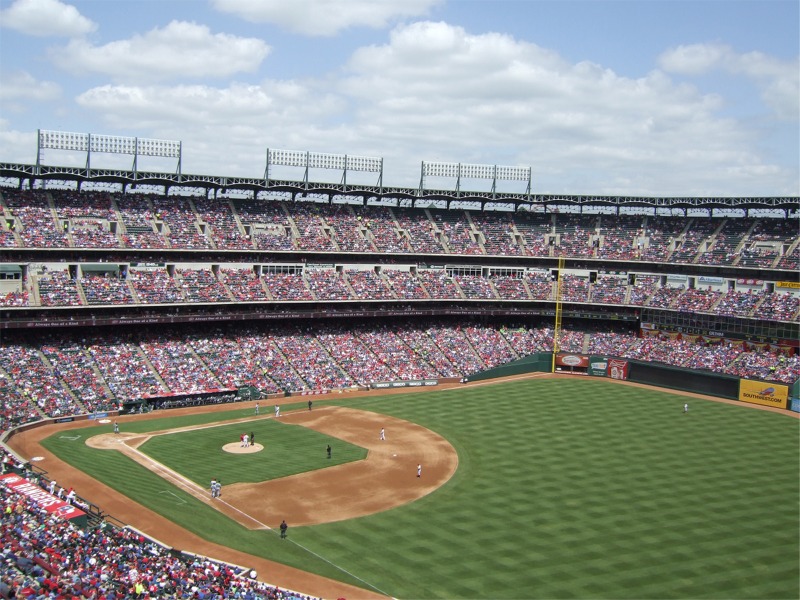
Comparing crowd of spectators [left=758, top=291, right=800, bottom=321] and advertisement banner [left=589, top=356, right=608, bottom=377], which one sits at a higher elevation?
crowd of spectators [left=758, top=291, right=800, bottom=321]

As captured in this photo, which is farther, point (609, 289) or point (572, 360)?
point (609, 289)

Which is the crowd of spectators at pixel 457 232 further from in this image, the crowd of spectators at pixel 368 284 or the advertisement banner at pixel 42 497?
the advertisement banner at pixel 42 497

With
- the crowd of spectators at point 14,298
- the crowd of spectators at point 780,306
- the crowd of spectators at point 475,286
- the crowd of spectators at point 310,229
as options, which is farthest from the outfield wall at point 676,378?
the crowd of spectators at point 14,298

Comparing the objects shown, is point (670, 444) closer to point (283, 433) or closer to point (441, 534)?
point (441, 534)

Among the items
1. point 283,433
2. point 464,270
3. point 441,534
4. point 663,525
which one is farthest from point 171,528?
point 464,270

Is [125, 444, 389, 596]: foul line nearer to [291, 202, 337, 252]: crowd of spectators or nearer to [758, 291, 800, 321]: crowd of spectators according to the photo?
[291, 202, 337, 252]: crowd of spectators

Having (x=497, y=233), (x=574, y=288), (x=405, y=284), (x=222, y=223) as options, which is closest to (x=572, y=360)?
(x=574, y=288)

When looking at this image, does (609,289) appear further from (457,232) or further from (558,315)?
(457,232)

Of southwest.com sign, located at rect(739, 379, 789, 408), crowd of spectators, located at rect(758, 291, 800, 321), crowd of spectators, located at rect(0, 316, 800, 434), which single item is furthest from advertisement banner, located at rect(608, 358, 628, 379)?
crowd of spectators, located at rect(758, 291, 800, 321)
